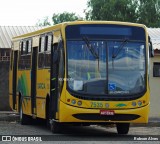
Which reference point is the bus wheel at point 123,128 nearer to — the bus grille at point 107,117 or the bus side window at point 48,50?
the bus grille at point 107,117

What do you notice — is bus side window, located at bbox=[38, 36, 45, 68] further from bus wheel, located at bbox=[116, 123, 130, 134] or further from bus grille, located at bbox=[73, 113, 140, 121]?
bus grille, located at bbox=[73, 113, 140, 121]

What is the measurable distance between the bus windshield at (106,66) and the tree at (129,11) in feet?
175

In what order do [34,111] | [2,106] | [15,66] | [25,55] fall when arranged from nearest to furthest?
[34,111] → [25,55] → [15,66] → [2,106]

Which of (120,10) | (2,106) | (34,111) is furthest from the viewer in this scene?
(120,10)

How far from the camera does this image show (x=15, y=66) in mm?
26000

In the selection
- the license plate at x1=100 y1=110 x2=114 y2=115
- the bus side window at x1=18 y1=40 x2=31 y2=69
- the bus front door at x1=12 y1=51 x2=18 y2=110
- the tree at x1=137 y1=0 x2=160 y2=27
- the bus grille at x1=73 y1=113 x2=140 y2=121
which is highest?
the tree at x1=137 y1=0 x2=160 y2=27

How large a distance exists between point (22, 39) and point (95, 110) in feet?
25.1

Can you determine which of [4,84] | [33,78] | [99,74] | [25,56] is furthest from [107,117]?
[4,84]

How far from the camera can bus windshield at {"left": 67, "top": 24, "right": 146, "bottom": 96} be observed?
18.0 meters

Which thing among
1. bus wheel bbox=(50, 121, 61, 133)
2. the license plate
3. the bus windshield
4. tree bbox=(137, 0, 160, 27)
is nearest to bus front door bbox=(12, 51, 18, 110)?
bus wheel bbox=(50, 121, 61, 133)

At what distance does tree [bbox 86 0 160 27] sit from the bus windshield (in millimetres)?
53376

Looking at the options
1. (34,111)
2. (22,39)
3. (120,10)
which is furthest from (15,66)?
(120,10)

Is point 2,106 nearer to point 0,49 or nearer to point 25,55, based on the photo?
point 0,49

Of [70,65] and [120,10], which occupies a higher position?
[120,10]
